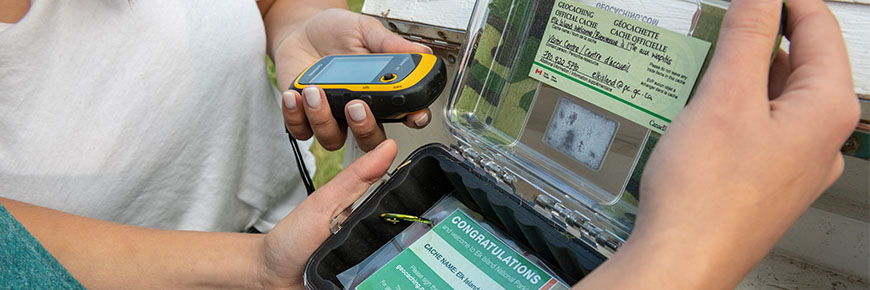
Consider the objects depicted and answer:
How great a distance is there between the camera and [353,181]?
2.06 feet

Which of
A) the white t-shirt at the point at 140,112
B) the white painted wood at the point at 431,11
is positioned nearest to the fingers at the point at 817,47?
the white painted wood at the point at 431,11

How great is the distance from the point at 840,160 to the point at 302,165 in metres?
0.71

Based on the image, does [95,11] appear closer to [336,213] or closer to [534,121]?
[336,213]

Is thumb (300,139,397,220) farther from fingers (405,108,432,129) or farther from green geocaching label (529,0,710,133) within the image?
green geocaching label (529,0,710,133)

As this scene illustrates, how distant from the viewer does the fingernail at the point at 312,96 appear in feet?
2.19

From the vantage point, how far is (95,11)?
28.6 inches

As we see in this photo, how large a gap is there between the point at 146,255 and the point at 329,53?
41 centimetres

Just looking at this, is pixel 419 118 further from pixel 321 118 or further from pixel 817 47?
pixel 817 47

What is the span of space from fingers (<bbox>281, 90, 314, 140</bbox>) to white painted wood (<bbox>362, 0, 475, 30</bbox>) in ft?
0.62

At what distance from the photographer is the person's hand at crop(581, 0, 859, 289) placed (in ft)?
1.08

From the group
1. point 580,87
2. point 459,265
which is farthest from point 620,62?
point 459,265

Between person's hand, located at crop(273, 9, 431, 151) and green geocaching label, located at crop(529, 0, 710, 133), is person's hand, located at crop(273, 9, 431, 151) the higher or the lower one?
the lower one

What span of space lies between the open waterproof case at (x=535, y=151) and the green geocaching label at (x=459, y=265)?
22 mm

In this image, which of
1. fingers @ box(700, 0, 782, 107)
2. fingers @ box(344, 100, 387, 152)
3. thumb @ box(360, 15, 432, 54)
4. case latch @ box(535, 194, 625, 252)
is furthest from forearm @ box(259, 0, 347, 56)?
fingers @ box(700, 0, 782, 107)
